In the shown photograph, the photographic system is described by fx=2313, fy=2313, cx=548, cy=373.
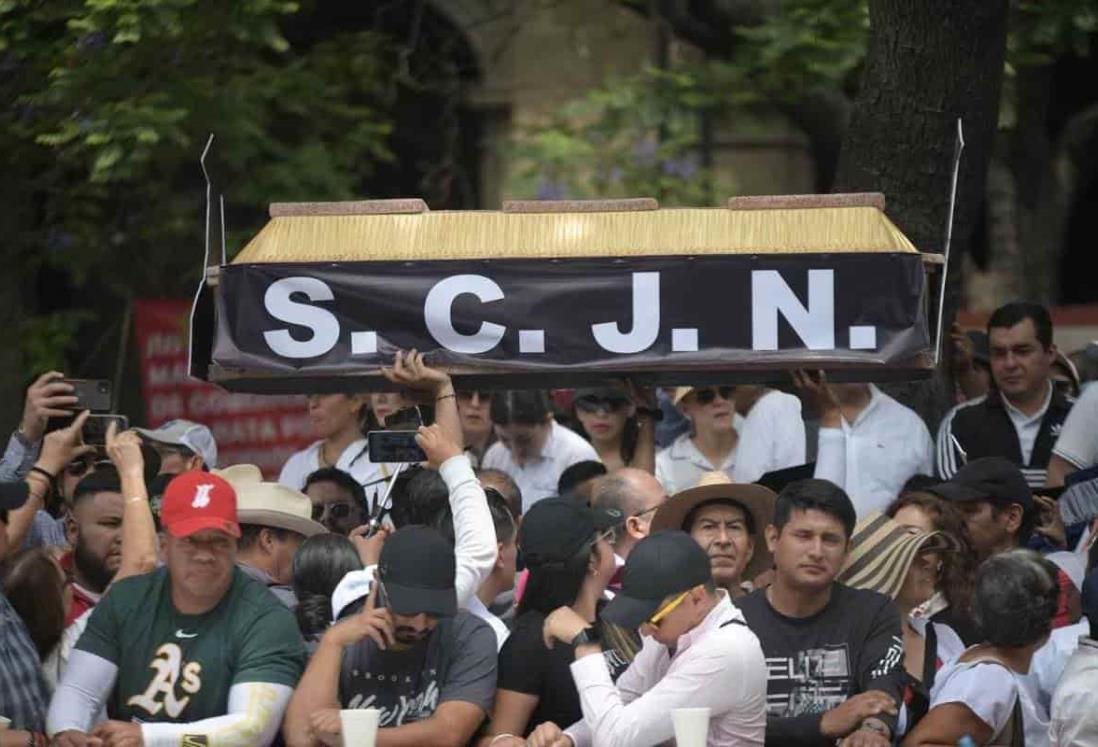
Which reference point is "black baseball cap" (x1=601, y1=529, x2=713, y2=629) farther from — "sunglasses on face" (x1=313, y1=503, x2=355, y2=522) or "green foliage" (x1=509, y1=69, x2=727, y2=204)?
Answer: "green foliage" (x1=509, y1=69, x2=727, y2=204)

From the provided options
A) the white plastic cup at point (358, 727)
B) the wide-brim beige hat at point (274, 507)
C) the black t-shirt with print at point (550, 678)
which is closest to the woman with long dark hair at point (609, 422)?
the wide-brim beige hat at point (274, 507)

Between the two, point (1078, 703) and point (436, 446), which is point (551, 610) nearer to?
point (436, 446)

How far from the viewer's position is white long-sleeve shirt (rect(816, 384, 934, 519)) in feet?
34.6

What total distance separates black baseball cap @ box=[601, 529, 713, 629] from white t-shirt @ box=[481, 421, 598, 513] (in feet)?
14.0

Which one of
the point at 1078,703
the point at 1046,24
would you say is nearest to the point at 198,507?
the point at 1078,703

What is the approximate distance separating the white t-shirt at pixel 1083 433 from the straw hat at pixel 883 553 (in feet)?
5.64

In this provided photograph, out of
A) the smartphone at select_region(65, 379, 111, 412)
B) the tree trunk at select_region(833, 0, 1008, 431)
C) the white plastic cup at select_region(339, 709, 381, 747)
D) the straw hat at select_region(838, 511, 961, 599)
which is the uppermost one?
the tree trunk at select_region(833, 0, 1008, 431)

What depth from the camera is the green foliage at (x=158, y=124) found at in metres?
13.3

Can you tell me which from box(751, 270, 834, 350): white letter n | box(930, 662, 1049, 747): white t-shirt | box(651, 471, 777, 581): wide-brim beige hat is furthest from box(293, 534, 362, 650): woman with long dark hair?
box(930, 662, 1049, 747): white t-shirt

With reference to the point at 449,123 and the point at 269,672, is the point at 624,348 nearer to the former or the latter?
the point at 269,672

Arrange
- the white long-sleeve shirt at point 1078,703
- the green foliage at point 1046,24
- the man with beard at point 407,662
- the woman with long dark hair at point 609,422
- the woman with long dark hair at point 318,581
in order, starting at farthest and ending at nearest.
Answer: the green foliage at point 1046,24, the woman with long dark hair at point 609,422, the woman with long dark hair at point 318,581, the man with beard at point 407,662, the white long-sleeve shirt at point 1078,703

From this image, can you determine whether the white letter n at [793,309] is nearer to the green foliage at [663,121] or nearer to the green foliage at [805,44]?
the green foliage at [805,44]

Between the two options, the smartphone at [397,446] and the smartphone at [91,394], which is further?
the smartphone at [91,394]

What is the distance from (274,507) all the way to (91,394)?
3.02 feet
